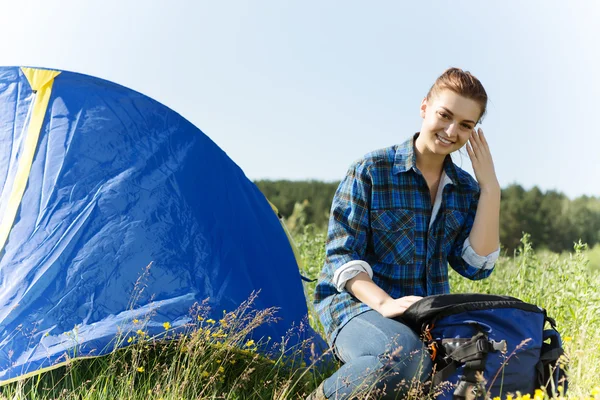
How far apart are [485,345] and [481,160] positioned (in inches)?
33.5

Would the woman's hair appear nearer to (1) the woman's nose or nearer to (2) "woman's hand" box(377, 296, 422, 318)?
(1) the woman's nose

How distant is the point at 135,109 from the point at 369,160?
3.84 feet

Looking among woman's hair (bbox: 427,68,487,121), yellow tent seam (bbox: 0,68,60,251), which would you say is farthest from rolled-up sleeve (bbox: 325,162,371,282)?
yellow tent seam (bbox: 0,68,60,251)

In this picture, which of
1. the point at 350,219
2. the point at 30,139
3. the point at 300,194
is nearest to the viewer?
the point at 350,219

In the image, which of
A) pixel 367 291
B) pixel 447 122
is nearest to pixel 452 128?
pixel 447 122

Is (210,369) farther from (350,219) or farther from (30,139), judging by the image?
(30,139)

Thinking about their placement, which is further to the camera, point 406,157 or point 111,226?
point 111,226

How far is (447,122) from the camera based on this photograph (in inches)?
102

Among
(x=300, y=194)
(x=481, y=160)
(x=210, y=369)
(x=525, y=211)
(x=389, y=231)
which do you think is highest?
(x=481, y=160)

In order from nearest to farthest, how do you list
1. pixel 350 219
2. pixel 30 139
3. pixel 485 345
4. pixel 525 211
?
pixel 485 345
pixel 350 219
pixel 30 139
pixel 525 211

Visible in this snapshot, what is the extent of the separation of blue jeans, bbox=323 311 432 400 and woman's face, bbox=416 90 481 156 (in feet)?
2.43

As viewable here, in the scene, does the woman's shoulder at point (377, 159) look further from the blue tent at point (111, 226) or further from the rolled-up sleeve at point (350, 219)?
the blue tent at point (111, 226)

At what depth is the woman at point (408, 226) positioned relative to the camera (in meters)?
2.40

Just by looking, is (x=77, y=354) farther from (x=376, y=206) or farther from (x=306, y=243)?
(x=306, y=243)
